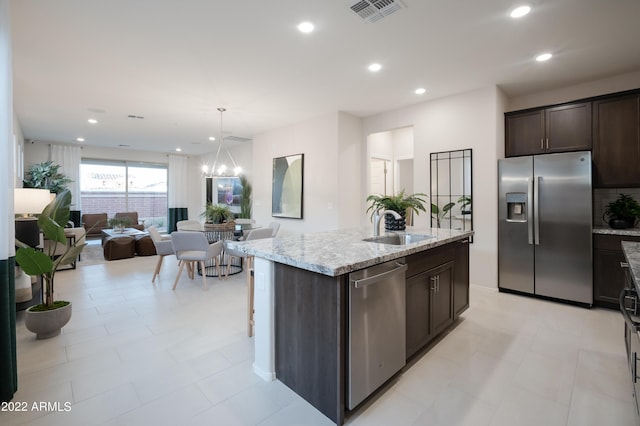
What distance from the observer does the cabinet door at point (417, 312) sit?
2.24 meters

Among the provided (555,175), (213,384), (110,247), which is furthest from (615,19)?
(110,247)

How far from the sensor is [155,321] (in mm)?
3135

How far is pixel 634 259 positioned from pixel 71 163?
11.0 metres

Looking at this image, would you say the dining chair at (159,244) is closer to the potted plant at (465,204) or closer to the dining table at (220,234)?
the dining table at (220,234)

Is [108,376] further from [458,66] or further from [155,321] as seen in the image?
[458,66]

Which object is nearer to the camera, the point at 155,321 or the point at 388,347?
the point at 388,347

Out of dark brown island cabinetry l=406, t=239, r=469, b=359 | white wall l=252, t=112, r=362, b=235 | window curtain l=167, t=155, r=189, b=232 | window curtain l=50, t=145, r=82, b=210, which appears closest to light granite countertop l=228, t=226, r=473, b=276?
dark brown island cabinetry l=406, t=239, r=469, b=359

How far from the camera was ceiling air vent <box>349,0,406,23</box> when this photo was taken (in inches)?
92.7

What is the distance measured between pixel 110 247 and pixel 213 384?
17.8 feet

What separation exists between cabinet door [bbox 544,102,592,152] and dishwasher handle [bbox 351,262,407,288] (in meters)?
3.33

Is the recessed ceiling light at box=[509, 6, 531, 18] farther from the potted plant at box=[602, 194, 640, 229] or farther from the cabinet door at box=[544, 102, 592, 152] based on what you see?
the potted plant at box=[602, 194, 640, 229]

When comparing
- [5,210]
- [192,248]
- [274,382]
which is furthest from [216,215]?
[274,382]

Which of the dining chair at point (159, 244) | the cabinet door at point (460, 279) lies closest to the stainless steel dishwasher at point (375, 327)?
the cabinet door at point (460, 279)

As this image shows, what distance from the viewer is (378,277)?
1838mm
